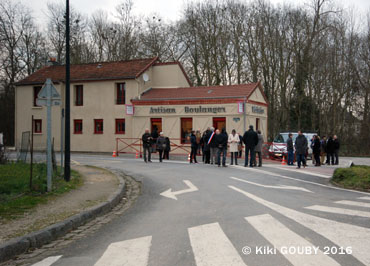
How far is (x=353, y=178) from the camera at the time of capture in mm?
12852

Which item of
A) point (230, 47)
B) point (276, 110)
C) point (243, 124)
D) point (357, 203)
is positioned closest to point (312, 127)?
point (276, 110)

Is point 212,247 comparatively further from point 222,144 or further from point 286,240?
point 222,144

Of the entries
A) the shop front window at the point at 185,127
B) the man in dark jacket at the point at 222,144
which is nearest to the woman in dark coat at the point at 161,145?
the man in dark jacket at the point at 222,144

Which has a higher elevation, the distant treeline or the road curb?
the distant treeline

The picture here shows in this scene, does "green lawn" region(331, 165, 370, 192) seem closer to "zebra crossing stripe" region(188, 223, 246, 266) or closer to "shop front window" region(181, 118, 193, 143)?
Result: "zebra crossing stripe" region(188, 223, 246, 266)

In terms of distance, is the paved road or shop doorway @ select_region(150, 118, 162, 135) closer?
the paved road

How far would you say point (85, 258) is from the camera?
5102 mm

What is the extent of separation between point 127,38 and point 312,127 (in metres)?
21.4

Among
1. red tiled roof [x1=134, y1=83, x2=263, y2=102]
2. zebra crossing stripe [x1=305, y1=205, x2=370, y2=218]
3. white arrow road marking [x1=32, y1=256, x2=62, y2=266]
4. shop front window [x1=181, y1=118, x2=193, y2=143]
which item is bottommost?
white arrow road marking [x1=32, y1=256, x2=62, y2=266]

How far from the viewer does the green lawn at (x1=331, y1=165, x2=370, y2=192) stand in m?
12.1

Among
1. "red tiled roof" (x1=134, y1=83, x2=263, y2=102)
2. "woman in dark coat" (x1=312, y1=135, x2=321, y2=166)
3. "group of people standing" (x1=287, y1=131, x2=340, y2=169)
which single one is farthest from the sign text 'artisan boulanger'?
"woman in dark coat" (x1=312, y1=135, x2=321, y2=166)

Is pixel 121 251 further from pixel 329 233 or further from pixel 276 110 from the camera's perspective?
pixel 276 110

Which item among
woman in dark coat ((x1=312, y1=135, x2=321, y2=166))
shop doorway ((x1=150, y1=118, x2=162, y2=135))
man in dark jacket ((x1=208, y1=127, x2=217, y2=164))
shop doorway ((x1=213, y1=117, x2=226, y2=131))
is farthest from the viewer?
shop doorway ((x1=150, y1=118, x2=162, y2=135))

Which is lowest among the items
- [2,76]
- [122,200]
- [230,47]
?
[122,200]
